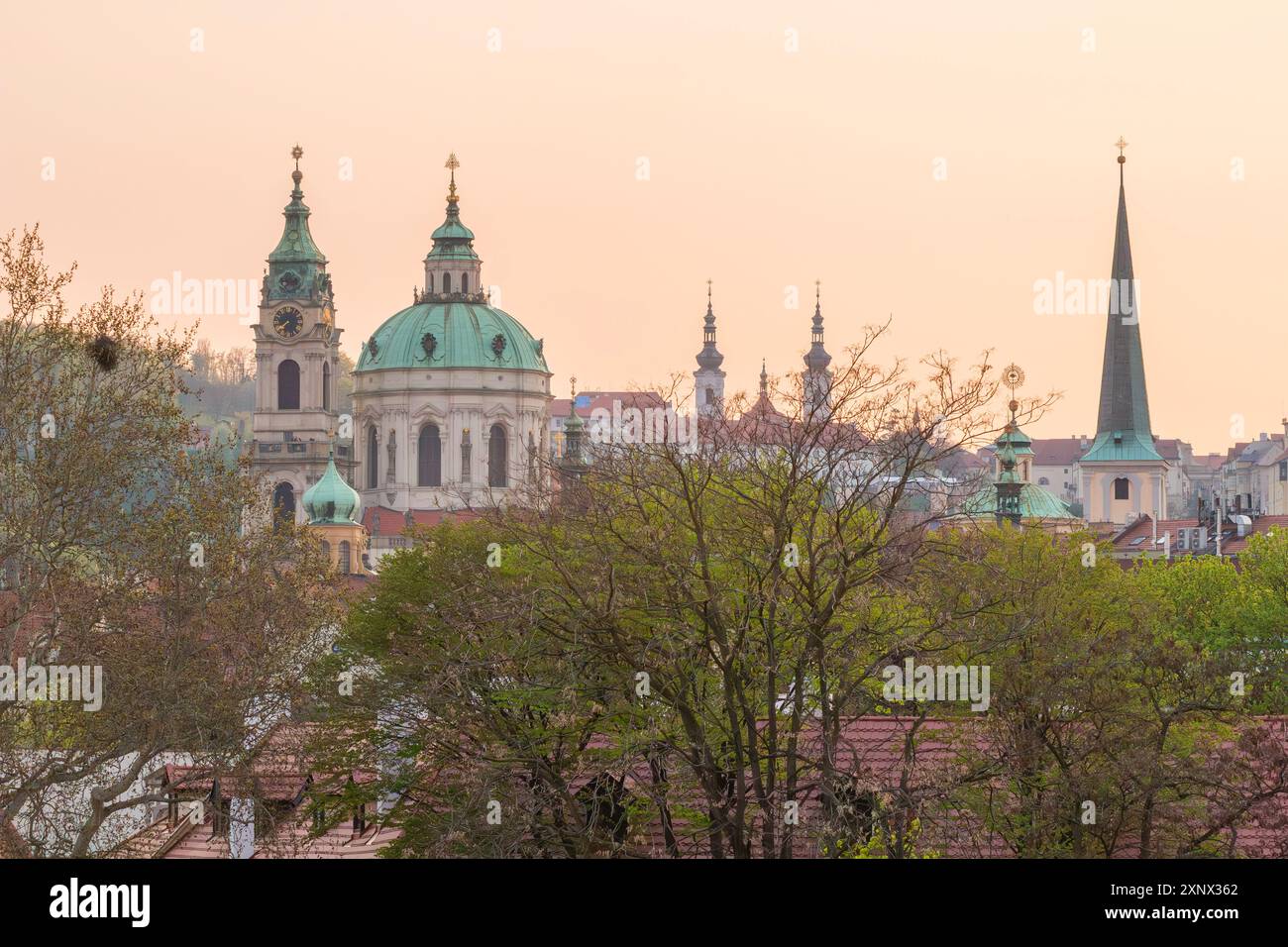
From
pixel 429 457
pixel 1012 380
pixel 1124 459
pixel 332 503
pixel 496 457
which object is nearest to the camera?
pixel 1012 380

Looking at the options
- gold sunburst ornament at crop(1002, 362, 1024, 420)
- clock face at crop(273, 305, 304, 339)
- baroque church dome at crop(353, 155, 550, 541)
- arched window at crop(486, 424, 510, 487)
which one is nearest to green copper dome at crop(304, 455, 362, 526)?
baroque church dome at crop(353, 155, 550, 541)

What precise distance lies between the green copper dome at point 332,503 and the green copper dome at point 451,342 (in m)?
14.2

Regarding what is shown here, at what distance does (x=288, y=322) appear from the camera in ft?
490

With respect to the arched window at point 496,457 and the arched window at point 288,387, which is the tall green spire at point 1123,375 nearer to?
the arched window at point 496,457

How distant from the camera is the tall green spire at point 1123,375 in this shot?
498ft

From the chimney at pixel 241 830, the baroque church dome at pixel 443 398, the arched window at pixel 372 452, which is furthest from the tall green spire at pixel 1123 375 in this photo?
the chimney at pixel 241 830

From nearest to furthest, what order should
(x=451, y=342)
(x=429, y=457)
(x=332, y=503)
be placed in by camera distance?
(x=332, y=503)
(x=429, y=457)
(x=451, y=342)

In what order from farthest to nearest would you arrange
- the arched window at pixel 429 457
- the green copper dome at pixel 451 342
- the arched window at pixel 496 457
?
the green copper dome at pixel 451 342, the arched window at pixel 429 457, the arched window at pixel 496 457

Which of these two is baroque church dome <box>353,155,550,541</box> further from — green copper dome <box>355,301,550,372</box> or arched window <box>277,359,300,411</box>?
arched window <box>277,359,300,411</box>

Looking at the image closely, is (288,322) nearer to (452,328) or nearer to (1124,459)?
(452,328)

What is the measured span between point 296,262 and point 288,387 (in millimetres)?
8756

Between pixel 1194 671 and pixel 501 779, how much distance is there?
8.69 meters

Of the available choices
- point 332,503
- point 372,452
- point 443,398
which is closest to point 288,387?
point 372,452

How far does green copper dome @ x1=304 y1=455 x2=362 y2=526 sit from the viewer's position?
140125mm
